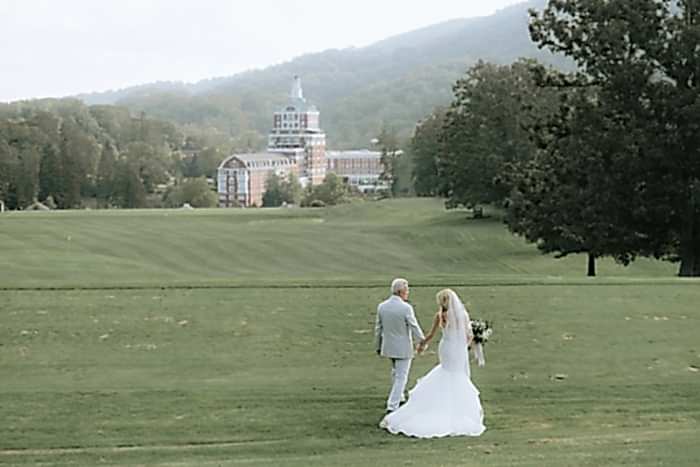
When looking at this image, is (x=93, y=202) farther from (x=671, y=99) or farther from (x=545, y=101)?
(x=671, y=99)

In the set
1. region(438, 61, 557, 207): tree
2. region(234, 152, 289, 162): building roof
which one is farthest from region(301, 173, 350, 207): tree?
region(438, 61, 557, 207): tree

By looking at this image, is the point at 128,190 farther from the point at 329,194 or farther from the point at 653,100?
the point at 653,100

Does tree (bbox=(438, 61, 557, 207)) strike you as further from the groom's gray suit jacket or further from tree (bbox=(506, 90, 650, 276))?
the groom's gray suit jacket

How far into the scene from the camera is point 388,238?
51875 millimetres

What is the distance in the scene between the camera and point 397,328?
39.5ft

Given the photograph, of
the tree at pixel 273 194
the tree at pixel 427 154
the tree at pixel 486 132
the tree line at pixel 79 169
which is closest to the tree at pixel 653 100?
the tree at pixel 486 132

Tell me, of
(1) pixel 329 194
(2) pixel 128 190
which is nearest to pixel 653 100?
(1) pixel 329 194

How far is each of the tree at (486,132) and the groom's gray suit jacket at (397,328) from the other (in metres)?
43.8

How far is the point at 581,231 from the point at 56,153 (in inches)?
3079

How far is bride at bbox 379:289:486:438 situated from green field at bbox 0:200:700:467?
24 cm

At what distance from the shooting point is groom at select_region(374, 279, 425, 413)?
39.4ft

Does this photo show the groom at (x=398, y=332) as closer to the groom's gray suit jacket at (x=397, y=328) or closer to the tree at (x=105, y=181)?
the groom's gray suit jacket at (x=397, y=328)

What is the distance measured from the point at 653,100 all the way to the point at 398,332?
2221 centimetres

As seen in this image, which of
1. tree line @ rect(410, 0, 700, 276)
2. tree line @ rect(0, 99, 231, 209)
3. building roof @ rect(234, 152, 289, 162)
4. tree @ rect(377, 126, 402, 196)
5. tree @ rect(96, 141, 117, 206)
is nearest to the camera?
tree line @ rect(410, 0, 700, 276)
